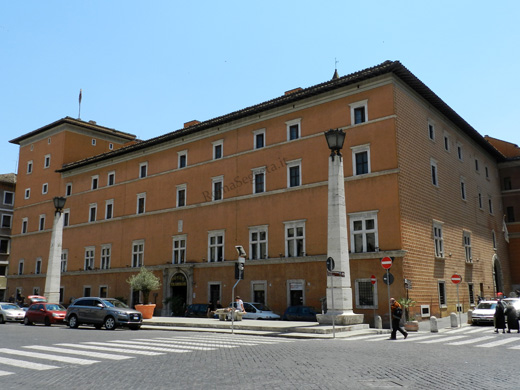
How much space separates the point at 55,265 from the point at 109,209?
1099 centimetres

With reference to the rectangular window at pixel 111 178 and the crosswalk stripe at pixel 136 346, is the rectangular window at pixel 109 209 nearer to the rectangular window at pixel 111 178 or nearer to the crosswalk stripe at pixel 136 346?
the rectangular window at pixel 111 178

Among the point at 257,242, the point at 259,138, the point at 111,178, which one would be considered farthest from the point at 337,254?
the point at 111,178

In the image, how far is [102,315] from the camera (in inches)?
899

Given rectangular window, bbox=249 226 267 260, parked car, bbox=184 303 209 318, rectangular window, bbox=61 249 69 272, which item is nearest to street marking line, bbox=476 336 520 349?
rectangular window, bbox=249 226 267 260

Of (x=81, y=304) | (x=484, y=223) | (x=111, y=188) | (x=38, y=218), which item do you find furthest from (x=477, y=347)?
(x=38, y=218)

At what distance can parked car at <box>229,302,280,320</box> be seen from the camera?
29.2 meters

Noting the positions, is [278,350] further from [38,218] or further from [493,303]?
[38,218]

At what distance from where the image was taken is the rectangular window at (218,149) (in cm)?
3781

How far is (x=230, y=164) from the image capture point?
3669cm

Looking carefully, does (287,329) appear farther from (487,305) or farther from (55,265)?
(55,265)

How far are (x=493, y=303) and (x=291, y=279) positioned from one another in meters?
12.0

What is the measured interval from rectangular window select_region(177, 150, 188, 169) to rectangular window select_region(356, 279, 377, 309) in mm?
19323

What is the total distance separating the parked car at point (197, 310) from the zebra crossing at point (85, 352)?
58.5 ft

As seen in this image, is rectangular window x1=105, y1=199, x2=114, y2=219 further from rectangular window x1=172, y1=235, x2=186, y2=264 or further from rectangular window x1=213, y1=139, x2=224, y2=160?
rectangular window x1=213, y1=139, x2=224, y2=160
